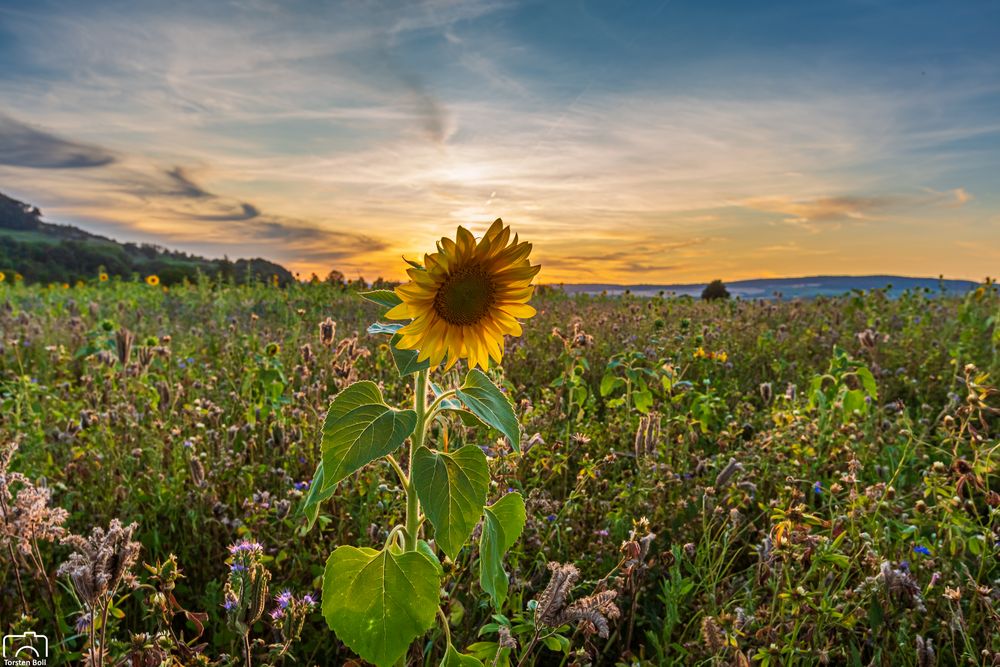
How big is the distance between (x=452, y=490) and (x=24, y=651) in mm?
1881

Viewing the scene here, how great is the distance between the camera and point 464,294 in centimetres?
163

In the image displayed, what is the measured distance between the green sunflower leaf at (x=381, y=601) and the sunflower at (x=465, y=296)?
48cm

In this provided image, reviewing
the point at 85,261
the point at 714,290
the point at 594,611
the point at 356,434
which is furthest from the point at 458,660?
the point at 85,261

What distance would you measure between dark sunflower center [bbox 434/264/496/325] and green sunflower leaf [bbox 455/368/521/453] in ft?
0.58

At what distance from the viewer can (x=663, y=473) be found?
340 centimetres

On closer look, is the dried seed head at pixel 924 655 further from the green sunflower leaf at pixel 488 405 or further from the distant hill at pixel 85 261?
the distant hill at pixel 85 261

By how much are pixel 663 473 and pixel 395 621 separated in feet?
7.59

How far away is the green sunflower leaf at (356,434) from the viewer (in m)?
1.33

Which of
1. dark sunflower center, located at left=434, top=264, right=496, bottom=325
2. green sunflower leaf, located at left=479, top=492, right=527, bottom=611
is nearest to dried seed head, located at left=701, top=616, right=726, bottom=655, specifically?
green sunflower leaf, located at left=479, top=492, right=527, bottom=611

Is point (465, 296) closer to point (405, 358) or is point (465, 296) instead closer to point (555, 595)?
point (405, 358)

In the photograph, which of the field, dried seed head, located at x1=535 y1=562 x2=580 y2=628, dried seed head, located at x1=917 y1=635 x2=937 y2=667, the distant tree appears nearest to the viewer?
dried seed head, located at x1=535 y1=562 x2=580 y2=628

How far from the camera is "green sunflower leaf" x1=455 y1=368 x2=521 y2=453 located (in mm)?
1416

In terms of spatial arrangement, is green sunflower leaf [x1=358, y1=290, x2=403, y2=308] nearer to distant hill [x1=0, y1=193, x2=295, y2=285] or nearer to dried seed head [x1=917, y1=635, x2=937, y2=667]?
dried seed head [x1=917, y1=635, x2=937, y2=667]

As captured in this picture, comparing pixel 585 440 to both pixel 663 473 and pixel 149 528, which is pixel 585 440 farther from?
pixel 149 528
